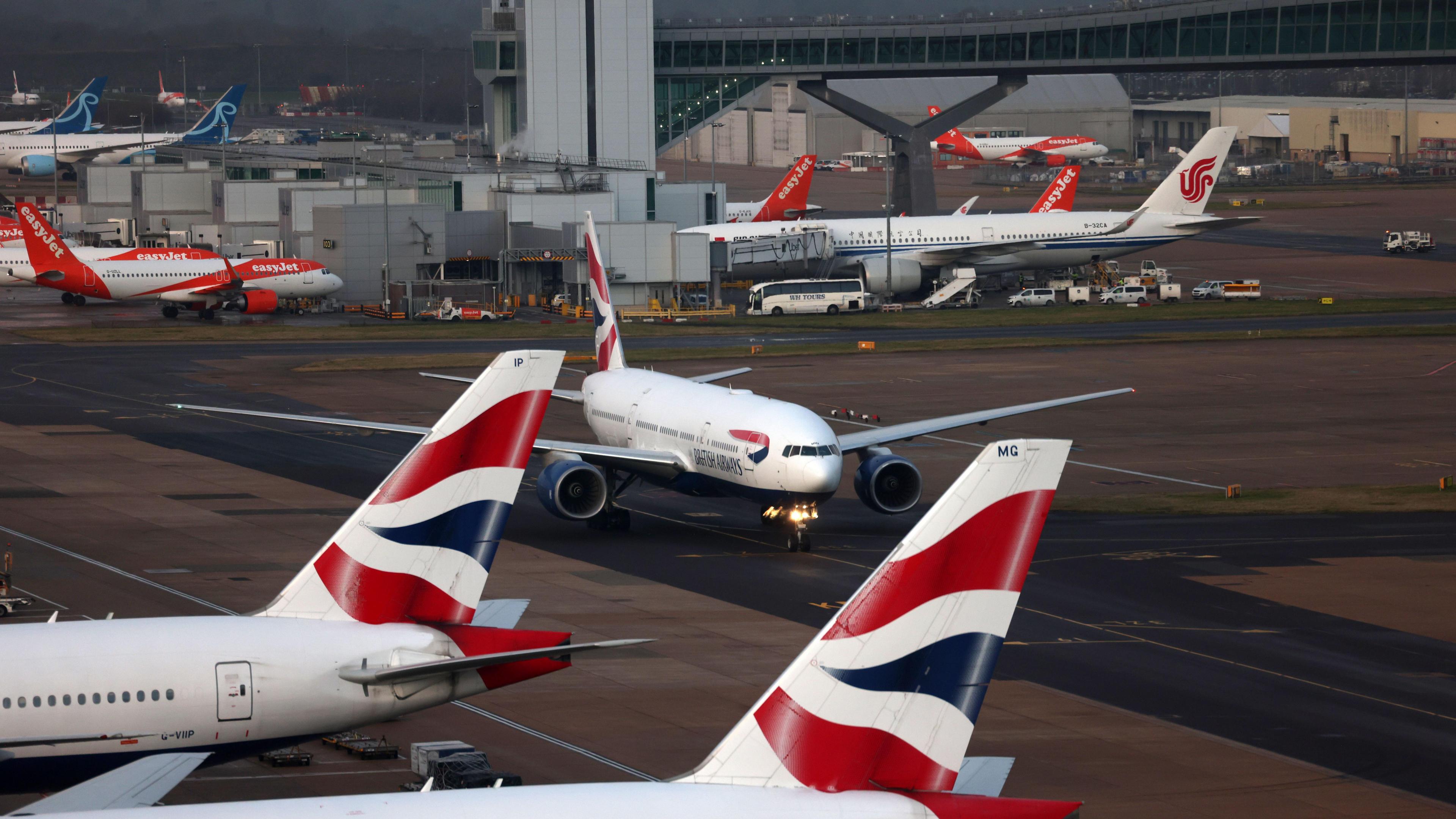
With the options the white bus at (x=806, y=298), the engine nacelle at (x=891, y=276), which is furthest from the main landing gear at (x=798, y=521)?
the engine nacelle at (x=891, y=276)

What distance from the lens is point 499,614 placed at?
23531mm

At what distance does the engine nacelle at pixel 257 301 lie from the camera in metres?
103

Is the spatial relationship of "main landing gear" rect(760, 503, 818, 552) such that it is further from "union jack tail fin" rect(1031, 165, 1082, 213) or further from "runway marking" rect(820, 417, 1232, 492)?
"union jack tail fin" rect(1031, 165, 1082, 213)

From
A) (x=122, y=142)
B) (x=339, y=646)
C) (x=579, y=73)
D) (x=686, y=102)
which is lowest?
(x=339, y=646)

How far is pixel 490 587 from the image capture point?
1531 inches

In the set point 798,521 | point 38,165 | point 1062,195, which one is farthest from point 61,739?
point 38,165

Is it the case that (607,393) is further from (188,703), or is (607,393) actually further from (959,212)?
(959,212)

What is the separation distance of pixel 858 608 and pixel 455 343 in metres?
76.8

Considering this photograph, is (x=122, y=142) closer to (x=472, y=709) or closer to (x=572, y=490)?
(x=572, y=490)

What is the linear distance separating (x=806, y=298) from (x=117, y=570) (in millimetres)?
69096

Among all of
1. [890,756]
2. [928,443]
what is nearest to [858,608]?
[890,756]

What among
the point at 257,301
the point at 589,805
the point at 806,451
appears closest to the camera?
the point at 589,805

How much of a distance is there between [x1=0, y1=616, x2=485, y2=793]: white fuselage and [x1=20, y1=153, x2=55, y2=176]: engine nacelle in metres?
191

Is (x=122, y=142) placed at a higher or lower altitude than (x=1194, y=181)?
higher
